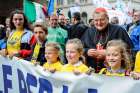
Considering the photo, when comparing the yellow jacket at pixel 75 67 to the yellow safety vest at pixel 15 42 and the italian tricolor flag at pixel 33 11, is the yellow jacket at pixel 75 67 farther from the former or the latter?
the italian tricolor flag at pixel 33 11

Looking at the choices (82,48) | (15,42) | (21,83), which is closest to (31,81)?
(21,83)

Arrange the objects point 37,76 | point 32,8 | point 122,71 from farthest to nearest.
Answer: point 32,8 → point 37,76 → point 122,71

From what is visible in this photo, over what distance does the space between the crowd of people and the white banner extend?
95 mm

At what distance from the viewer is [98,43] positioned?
7270 millimetres

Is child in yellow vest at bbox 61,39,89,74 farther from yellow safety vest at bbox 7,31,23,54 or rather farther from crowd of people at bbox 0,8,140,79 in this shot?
yellow safety vest at bbox 7,31,23,54

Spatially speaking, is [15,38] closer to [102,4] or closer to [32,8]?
[32,8]

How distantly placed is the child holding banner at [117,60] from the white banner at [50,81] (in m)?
0.31

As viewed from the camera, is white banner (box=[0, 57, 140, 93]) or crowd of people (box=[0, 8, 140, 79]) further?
crowd of people (box=[0, 8, 140, 79])

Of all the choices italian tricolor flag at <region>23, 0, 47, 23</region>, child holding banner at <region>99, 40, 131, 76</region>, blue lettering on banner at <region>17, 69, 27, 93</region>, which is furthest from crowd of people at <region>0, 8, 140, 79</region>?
italian tricolor flag at <region>23, 0, 47, 23</region>

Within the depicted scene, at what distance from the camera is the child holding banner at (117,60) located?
6055mm

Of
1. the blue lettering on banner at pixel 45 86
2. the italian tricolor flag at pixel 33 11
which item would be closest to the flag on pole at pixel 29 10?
the italian tricolor flag at pixel 33 11

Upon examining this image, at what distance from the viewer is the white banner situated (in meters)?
5.63

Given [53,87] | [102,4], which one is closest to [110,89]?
[53,87]

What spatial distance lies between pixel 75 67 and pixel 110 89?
0.97 metres
